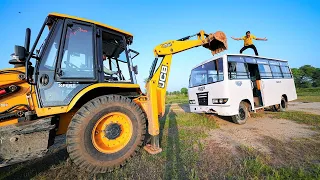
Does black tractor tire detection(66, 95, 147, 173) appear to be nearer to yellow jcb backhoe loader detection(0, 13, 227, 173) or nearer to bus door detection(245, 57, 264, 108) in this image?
yellow jcb backhoe loader detection(0, 13, 227, 173)

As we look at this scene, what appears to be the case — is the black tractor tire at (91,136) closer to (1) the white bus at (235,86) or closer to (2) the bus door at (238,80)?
(1) the white bus at (235,86)

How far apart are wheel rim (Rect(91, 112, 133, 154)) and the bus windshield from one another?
13.1 feet

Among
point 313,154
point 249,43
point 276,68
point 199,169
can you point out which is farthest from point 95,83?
point 276,68

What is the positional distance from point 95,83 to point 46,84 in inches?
29.9

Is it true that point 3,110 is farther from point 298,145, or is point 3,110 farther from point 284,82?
point 284,82

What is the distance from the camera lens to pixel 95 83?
298cm

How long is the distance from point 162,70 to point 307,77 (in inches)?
1987

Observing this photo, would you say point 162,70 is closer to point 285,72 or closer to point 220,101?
point 220,101

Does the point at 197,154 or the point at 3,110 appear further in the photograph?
the point at 197,154

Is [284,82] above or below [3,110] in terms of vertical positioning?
above

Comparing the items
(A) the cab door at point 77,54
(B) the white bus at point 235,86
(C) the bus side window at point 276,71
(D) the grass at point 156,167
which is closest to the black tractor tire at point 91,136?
(D) the grass at point 156,167

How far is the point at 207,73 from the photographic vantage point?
6355mm

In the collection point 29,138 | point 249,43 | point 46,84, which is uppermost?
point 249,43

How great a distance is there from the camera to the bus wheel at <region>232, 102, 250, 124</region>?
5.82 metres
